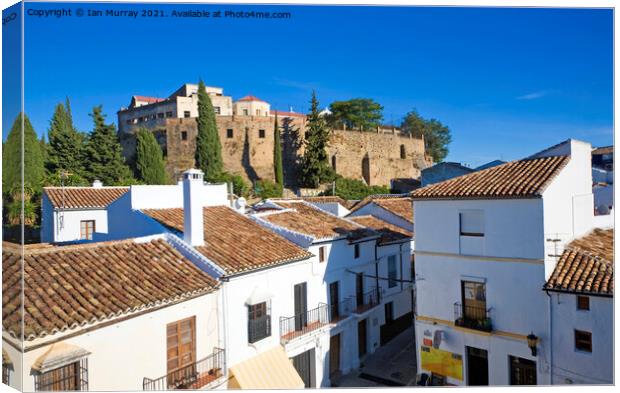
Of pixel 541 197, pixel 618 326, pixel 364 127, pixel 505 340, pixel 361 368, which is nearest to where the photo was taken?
pixel 618 326

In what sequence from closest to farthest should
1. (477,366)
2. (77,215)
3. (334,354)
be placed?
(477,366)
(334,354)
(77,215)

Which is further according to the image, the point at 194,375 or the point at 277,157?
the point at 277,157

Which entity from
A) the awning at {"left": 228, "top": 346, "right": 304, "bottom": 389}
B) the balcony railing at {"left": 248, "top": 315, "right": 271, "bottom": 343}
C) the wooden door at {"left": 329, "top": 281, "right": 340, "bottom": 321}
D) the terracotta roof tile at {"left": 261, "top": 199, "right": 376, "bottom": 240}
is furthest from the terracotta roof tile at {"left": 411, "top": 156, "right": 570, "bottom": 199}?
the awning at {"left": 228, "top": 346, "right": 304, "bottom": 389}

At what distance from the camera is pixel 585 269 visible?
25.0 feet

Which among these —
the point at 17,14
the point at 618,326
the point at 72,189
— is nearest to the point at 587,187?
the point at 618,326

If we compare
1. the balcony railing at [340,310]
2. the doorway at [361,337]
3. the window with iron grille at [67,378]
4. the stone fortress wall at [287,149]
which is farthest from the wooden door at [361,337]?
the stone fortress wall at [287,149]

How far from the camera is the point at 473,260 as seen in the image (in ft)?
27.8

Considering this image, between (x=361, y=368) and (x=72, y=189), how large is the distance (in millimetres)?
9902

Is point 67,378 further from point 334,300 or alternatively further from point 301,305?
point 334,300

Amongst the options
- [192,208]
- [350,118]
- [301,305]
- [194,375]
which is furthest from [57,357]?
[350,118]

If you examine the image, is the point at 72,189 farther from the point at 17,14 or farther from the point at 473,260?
the point at 473,260

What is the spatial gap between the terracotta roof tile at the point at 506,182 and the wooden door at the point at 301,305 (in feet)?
11.0

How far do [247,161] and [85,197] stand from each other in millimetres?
20606

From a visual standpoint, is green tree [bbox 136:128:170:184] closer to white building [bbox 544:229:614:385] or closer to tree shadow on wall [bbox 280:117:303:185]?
tree shadow on wall [bbox 280:117:303:185]
